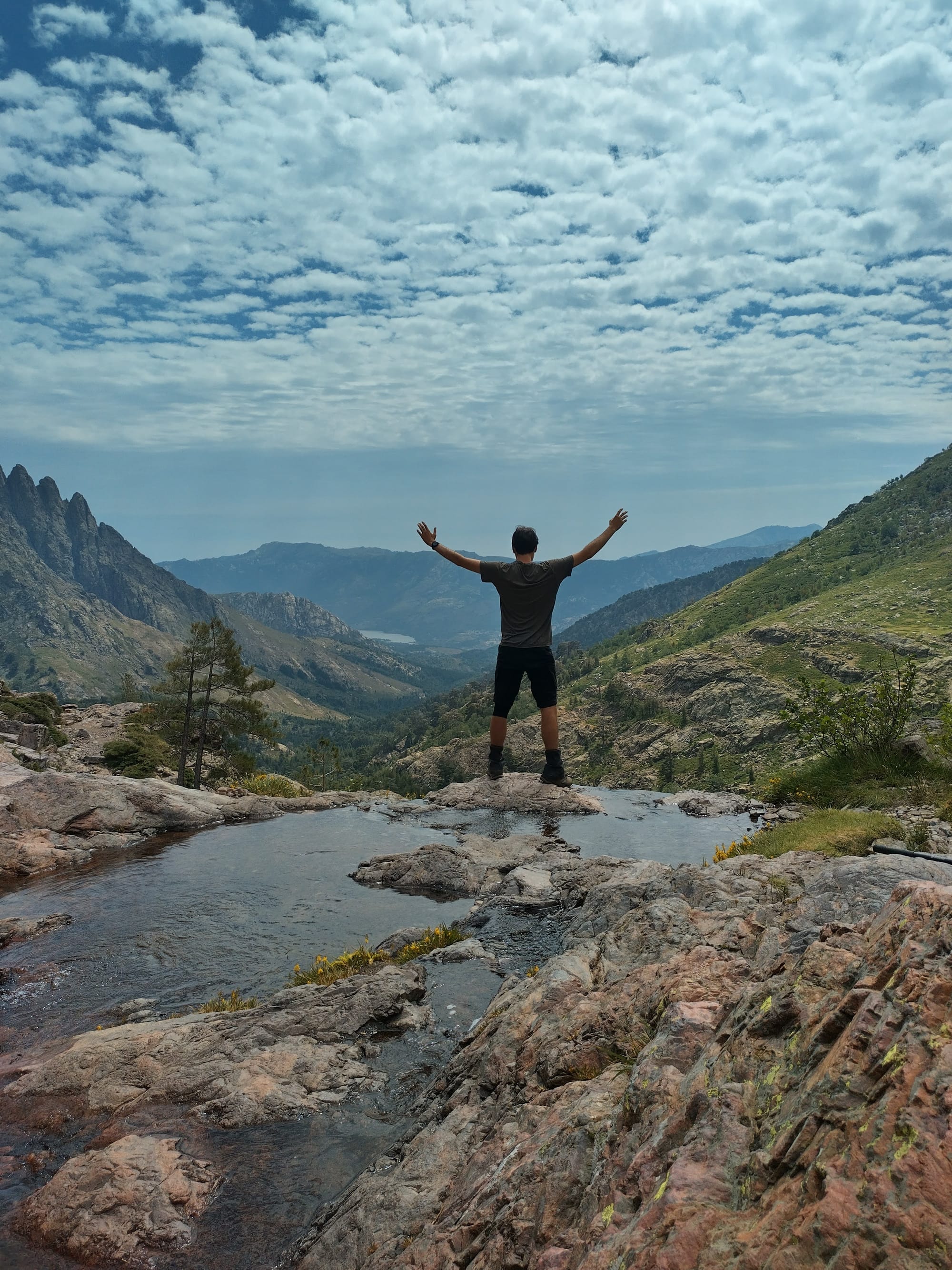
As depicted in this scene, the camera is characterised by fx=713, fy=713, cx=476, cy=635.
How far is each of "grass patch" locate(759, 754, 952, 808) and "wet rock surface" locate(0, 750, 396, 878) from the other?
12201 millimetres

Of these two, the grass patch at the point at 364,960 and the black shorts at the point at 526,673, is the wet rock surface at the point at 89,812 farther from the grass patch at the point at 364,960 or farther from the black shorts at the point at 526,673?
the black shorts at the point at 526,673

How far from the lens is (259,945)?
11250mm

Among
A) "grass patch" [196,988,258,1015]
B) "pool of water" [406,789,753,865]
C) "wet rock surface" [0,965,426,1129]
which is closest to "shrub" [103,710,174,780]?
"pool of water" [406,789,753,865]

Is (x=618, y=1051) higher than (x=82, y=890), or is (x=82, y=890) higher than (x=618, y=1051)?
(x=618, y=1051)

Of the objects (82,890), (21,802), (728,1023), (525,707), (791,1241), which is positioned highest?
(791,1241)

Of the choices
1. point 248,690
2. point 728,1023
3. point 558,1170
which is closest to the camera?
point 558,1170

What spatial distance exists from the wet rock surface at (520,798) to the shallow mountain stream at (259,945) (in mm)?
436

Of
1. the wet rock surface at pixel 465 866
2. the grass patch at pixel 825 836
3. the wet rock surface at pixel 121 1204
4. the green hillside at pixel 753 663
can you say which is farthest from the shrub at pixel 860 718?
the green hillside at pixel 753 663

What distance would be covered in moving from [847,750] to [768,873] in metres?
7.73

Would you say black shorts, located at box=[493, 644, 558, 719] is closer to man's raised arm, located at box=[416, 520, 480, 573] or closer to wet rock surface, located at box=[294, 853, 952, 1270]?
man's raised arm, located at box=[416, 520, 480, 573]

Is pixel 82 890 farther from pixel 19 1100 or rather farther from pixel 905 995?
pixel 905 995

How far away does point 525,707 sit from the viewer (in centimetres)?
12375

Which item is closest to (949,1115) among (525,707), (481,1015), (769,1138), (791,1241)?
(791,1241)

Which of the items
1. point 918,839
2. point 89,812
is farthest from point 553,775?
point 89,812
